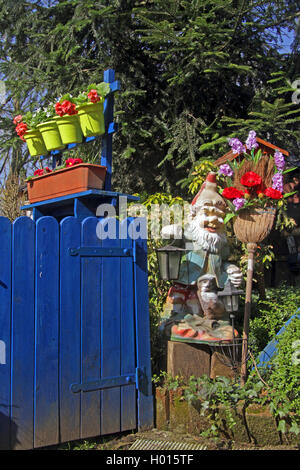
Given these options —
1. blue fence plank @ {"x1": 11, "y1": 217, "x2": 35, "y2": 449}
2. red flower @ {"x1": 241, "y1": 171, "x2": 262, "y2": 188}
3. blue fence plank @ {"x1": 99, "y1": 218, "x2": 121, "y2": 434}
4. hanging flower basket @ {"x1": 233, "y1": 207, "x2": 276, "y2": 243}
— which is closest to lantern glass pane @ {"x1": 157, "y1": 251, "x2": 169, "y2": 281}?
blue fence plank @ {"x1": 99, "y1": 218, "x2": 121, "y2": 434}

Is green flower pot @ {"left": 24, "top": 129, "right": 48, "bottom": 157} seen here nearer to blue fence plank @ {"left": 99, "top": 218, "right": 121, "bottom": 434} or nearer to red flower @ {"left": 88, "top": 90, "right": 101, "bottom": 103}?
red flower @ {"left": 88, "top": 90, "right": 101, "bottom": 103}

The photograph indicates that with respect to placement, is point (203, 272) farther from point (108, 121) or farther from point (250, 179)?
point (108, 121)

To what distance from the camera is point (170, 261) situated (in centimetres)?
397

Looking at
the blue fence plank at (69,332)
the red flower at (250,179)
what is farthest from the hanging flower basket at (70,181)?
the red flower at (250,179)

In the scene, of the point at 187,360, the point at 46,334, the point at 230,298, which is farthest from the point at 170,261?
the point at 46,334

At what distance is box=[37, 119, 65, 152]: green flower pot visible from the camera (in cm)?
441

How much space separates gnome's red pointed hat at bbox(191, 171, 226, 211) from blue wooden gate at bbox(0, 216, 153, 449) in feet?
2.75

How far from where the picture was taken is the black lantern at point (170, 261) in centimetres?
395

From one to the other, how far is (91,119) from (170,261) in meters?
1.46

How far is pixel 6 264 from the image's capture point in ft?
10.3

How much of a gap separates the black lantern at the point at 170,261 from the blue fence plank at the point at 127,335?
1.15 feet
